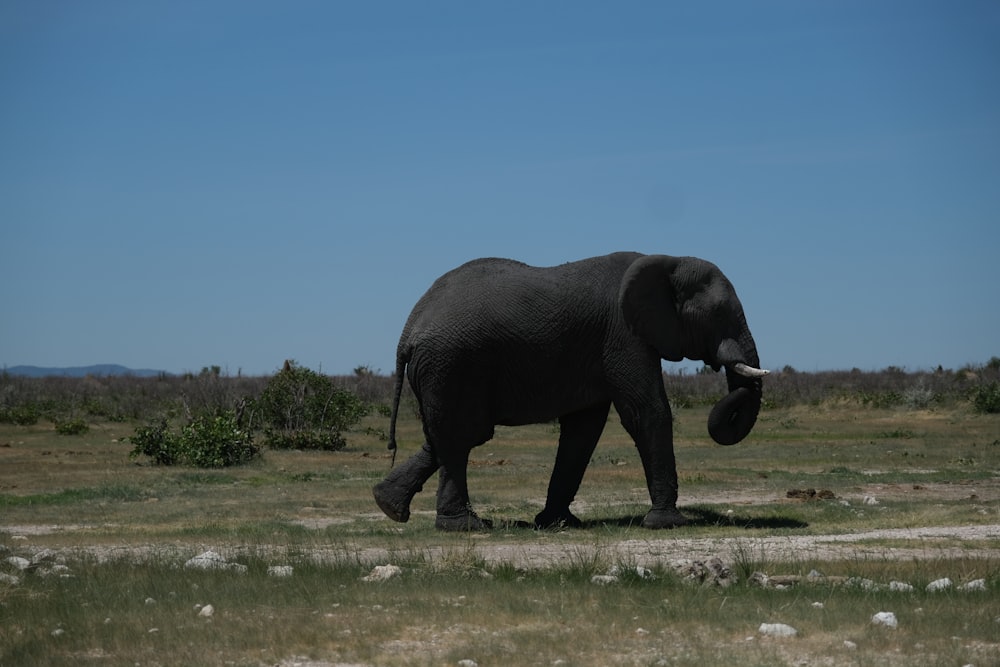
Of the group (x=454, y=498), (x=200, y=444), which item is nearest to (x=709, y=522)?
(x=454, y=498)

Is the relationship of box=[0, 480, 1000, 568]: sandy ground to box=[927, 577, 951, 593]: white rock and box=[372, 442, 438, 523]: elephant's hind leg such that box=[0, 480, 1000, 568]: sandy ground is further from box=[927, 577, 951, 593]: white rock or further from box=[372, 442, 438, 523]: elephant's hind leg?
box=[927, 577, 951, 593]: white rock

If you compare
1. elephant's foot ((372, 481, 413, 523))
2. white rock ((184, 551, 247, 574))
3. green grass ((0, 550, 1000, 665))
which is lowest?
green grass ((0, 550, 1000, 665))

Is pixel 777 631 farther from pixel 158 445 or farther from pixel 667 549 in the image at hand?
pixel 158 445

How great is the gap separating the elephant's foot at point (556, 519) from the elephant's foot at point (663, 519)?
0.90m

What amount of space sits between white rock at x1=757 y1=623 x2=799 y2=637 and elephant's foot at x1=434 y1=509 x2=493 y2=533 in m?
7.40

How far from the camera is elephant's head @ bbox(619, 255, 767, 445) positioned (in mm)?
17125

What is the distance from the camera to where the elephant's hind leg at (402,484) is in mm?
17422

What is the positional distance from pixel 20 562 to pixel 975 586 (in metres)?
8.40

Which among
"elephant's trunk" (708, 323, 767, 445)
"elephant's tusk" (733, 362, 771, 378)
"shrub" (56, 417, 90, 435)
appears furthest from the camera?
"shrub" (56, 417, 90, 435)

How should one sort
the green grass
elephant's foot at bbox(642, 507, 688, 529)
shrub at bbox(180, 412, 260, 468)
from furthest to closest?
shrub at bbox(180, 412, 260, 468) → elephant's foot at bbox(642, 507, 688, 529) → the green grass

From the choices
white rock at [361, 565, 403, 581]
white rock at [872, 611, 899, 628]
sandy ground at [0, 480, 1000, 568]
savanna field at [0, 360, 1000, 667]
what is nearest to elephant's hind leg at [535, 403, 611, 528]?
savanna field at [0, 360, 1000, 667]

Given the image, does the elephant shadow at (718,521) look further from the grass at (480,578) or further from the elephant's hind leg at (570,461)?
the elephant's hind leg at (570,461)

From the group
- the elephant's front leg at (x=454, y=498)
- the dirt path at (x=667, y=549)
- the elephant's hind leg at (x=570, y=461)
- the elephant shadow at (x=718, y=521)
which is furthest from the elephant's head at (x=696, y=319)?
the elephant's front leg at (x=454, y=498)

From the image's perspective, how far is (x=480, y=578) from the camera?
11703 millimetres
